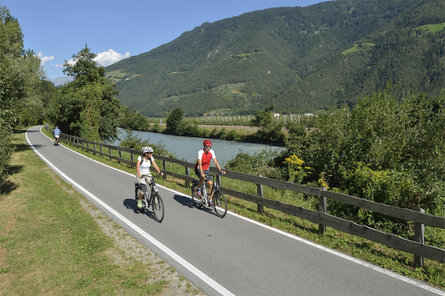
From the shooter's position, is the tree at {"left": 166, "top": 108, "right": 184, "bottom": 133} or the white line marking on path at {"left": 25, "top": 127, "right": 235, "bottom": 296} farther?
the tree at {"left": 166, "top": 108, "right": 184, "bottom": 133}

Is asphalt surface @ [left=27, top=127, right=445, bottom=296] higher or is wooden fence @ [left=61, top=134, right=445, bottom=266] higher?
wooden fence @ [left=61, top=134, right=445, bottom=266]

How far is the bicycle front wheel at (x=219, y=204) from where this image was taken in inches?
316

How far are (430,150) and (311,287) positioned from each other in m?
10.2

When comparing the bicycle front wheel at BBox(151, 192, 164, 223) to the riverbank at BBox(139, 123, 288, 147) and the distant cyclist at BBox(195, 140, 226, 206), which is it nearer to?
the distant cyclist at BBox(195, 140, 226, 206)

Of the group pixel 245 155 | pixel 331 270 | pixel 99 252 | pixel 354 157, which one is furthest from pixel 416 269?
pixel 245 155

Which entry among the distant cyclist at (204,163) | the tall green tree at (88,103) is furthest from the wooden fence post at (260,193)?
the tall green tree at (88,103)

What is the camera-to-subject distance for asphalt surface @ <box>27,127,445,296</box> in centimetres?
450

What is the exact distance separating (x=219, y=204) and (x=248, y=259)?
284 centimetres

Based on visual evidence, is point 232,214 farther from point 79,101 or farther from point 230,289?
point 79,101

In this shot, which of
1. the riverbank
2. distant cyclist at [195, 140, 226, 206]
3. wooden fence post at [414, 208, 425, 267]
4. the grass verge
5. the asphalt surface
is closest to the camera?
the asphalt surface

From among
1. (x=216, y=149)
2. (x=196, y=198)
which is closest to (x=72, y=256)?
(x=196, y=198)

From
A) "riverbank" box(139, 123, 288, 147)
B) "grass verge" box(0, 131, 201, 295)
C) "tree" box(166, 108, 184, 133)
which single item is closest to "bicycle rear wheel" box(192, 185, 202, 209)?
"grass verge" box(0, 131, 201, 295)

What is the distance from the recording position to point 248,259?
550 centimetres

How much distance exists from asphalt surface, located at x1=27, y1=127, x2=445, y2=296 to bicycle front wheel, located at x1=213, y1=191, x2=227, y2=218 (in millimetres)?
226
